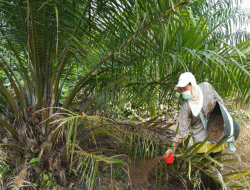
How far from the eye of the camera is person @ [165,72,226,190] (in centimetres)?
168

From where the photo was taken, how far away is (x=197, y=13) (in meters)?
3.48

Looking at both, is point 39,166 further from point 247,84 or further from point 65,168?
point 247,84

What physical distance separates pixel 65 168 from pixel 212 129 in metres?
1.62

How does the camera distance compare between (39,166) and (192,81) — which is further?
(39,166)

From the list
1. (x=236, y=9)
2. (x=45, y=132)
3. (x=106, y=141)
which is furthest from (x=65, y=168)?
(x=236, y=9)

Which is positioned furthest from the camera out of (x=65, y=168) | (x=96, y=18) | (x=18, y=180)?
(x=65, y=168)

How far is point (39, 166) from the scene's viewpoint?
7.10ft

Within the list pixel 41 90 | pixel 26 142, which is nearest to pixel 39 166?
pixel 26 142

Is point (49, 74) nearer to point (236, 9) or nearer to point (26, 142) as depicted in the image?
point (26, 142)

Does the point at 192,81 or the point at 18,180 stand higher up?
the point at 192,81

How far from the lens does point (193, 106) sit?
1.72 meters

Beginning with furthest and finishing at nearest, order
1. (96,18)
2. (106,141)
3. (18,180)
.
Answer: (106,141) → (96,18) → (18,180)

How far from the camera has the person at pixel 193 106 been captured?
5.51 ft

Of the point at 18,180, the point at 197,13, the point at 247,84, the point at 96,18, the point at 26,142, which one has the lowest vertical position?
the point at 18,180
